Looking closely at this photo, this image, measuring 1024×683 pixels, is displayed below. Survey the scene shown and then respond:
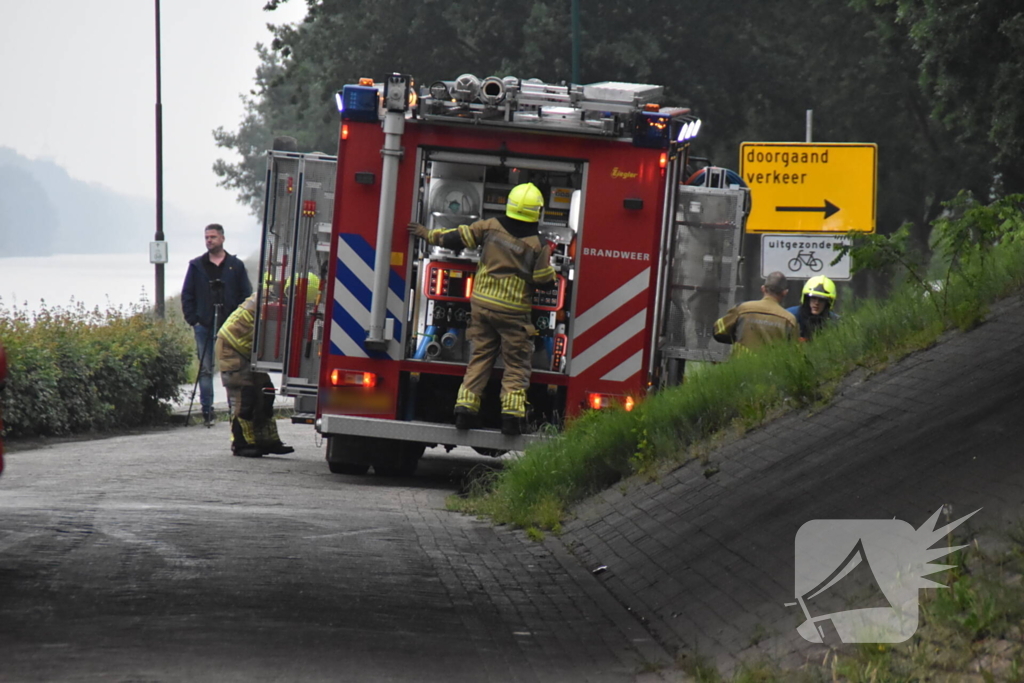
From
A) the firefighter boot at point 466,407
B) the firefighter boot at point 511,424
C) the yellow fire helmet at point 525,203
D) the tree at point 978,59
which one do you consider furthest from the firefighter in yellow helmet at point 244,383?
the tree at point 978,59

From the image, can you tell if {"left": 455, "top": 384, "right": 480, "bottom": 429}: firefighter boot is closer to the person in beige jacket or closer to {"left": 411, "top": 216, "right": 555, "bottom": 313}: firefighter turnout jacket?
{"left": 411, "top": 216, "right": 555, "bottom": 313}: firefighter turnout jacket

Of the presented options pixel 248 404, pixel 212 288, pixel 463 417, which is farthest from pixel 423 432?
pixel 212 288

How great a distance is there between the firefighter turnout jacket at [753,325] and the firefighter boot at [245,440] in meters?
4.48

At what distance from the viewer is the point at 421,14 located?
30875mm

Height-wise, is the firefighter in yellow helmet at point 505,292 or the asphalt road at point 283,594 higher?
the firefighter in yellow helmet at point 505,292

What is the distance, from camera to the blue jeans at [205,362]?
59.4 ft

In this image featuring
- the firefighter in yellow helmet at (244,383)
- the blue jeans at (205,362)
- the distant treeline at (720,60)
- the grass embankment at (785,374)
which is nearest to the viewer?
the grass embankment at (785,374)

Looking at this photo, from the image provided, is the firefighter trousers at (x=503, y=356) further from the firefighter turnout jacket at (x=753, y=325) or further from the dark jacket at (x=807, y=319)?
the dark jacket at (x=807, y=319)

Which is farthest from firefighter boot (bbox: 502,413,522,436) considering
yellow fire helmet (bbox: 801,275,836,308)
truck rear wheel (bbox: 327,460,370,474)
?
yellow fire helmet (bbox: 801,275,836,308)

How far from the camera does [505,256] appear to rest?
11.7 metres

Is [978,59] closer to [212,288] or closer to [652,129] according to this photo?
[212,288]

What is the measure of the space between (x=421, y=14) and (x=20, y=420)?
17.4 m

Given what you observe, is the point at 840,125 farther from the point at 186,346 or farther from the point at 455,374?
the point at 455,374

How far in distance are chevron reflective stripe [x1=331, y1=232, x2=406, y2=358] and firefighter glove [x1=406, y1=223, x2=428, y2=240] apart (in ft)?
1.28
